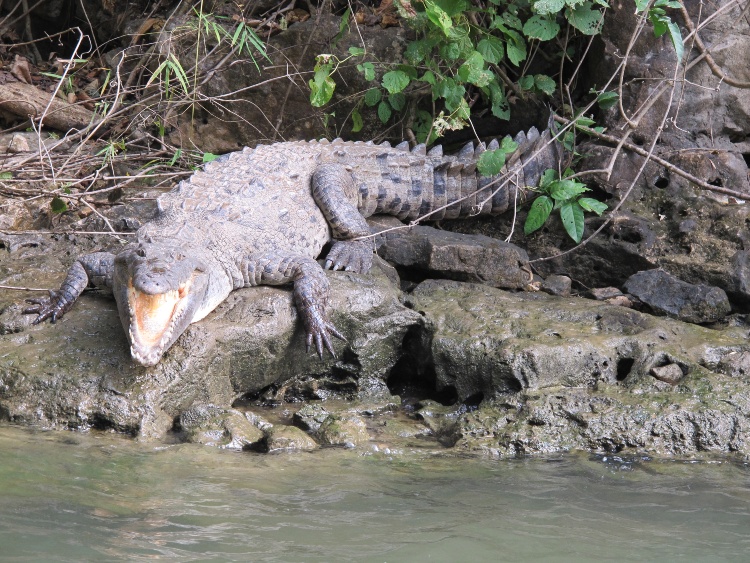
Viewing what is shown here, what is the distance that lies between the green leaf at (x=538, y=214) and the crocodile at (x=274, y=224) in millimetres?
285

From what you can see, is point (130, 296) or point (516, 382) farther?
point (516, 382)

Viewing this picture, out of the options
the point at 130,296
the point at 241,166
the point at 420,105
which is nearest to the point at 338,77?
the point at 420,105

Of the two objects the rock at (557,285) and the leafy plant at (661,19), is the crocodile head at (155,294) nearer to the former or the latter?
the rock at (557,285)

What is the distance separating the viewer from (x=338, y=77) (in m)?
6.96

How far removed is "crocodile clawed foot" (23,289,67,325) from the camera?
4.39 meters

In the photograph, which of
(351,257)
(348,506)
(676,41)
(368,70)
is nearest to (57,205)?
(351,257)

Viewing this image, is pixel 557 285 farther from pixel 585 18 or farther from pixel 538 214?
pixel 585 18

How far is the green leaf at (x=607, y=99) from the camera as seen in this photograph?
5.90m

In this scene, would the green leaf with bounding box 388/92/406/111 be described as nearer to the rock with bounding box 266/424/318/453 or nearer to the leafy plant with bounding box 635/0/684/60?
A: the leafy plant with bounding box 635/0/684/60

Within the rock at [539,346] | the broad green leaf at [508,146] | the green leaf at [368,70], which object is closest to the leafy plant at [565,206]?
the broad green leaf at [508,146]

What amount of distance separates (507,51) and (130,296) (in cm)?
343

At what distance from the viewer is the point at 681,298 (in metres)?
5.00

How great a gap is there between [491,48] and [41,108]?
12.5 feet

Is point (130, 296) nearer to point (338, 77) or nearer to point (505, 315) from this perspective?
point (505, 315)
